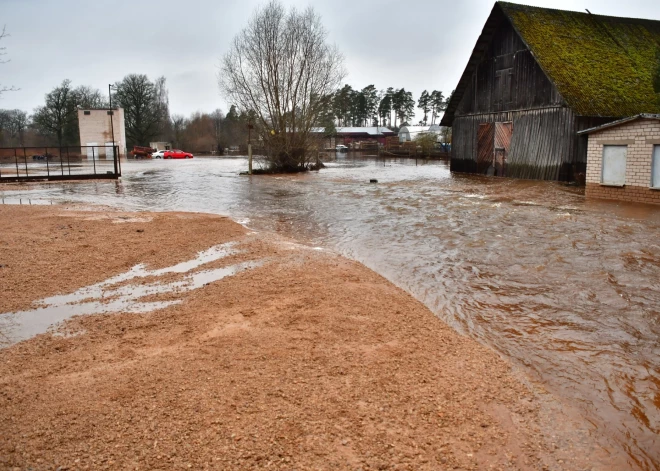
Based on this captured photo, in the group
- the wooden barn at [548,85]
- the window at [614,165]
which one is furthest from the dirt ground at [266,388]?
the wooden barn at [548,85]

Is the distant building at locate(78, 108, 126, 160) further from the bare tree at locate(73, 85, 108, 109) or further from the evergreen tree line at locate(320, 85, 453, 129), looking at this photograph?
the evergreen tree line at locate(320, 85, 453, 129)

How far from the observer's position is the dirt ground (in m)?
3.53

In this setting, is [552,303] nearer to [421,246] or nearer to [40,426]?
[421,246]

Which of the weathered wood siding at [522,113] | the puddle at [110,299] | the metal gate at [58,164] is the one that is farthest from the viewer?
the metal gate at [58,164]

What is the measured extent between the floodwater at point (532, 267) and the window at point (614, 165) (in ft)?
3.70

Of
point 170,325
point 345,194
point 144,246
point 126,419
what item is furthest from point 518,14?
point 126,419

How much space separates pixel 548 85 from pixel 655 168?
9092 mm

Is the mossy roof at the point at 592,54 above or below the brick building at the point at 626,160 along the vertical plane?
above

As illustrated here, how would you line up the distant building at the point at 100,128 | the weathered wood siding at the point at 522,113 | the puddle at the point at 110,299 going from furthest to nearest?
the distant building at the point at 100,128
the weathered wood siding at the point at 522,113
the puddle at the point at 110,299

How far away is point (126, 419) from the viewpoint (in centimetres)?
385

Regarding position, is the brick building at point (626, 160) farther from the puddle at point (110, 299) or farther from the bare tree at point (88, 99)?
the bare tree at point (88, 99)

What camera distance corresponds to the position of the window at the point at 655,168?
1730cm

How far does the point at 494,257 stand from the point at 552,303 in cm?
286

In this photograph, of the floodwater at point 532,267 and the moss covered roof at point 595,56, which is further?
the moss covered roof at point 595,56
